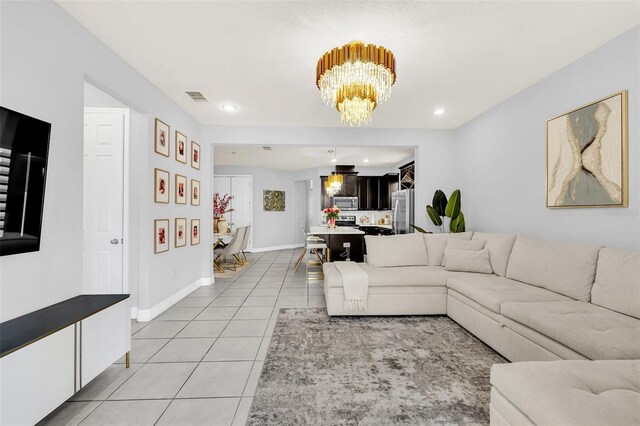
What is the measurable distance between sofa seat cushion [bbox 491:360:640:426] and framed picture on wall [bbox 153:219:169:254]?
3.54m

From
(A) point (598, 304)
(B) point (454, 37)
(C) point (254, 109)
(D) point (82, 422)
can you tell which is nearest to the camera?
(D) point (82, 422)

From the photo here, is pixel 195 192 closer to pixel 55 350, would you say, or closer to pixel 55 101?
pixel 55 101

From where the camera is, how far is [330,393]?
189 cm

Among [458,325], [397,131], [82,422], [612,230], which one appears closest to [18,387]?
[82,422]

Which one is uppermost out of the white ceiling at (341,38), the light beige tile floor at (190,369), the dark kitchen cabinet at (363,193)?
the white ceiling at (341,38)

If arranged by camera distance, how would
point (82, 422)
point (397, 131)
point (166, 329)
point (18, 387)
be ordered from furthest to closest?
point (397, 131)
point (166, 329)
point (82, 422)
point (18, 387)

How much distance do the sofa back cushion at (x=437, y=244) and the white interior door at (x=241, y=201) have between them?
20.1 ft

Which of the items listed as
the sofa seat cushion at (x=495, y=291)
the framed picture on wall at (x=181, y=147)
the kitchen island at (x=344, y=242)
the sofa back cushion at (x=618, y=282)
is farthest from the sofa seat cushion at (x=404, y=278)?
the framed picture on wall at (x=181, y=147)

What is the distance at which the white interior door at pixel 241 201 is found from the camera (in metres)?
8.71

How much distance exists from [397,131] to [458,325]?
11.0 ft

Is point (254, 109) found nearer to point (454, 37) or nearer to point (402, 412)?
point (454, 37)

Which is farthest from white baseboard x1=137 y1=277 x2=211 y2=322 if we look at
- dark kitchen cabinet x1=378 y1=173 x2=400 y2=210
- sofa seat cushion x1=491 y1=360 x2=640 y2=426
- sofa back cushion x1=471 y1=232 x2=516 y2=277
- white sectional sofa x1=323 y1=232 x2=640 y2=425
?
dark kitchen cabinet x1=378 y1=173 x2=400 y2=210

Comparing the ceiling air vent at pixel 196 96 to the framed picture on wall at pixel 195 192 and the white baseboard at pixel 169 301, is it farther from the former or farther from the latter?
the white baseboard at pixel 169 301

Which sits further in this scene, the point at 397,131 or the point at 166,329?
the point at 397,131
